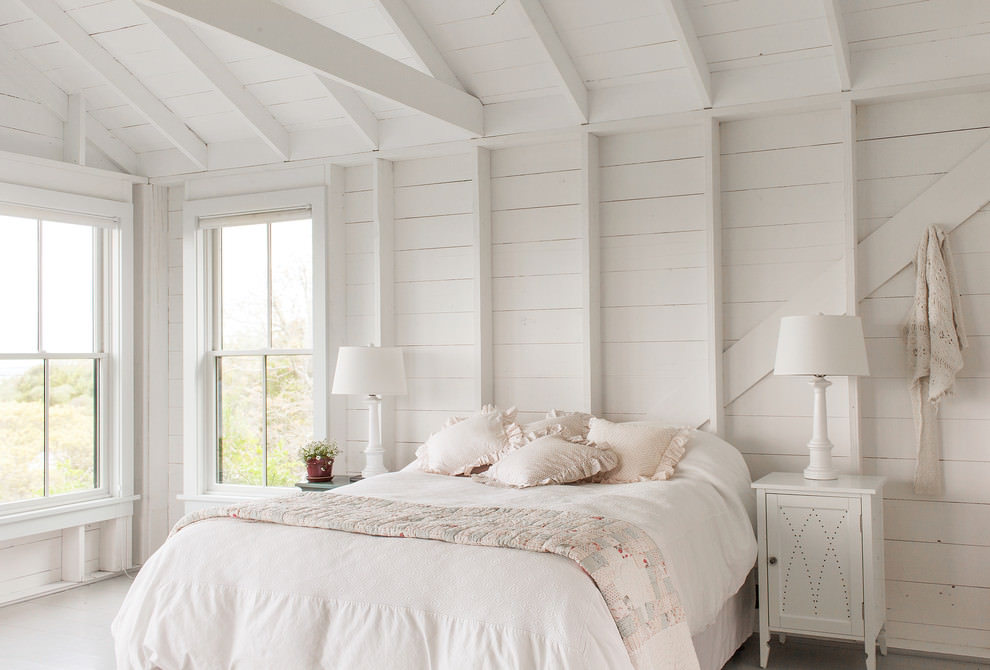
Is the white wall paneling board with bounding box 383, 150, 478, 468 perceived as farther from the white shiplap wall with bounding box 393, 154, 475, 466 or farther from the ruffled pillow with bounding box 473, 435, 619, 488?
the ruffled pillow with bounding box 473, 435, 619, 488

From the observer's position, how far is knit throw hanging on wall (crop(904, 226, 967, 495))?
3674 millimetres

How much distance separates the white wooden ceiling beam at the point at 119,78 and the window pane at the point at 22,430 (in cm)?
151

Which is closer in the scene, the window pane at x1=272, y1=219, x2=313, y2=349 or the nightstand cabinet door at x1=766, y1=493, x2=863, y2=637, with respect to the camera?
the nightstand cabinet door at x1=766, y1=493, x2=863, y2=637

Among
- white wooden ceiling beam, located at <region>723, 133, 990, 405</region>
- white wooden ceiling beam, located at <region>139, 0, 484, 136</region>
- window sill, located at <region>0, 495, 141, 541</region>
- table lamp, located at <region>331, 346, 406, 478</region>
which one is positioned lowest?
window sill, located at <region>0, 495, 141, 541</region>

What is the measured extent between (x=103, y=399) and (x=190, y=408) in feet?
1.68

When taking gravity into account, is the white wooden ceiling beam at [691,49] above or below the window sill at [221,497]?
above

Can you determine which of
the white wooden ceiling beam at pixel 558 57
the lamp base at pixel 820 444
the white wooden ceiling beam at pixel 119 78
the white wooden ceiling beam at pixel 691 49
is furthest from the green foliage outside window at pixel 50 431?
the lamp base at pixel 820 444

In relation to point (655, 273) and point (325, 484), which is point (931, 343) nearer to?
point (655, 273)

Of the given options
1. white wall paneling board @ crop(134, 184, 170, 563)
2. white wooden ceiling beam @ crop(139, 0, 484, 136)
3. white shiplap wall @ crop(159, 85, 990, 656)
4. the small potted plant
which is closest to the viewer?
white wooden ceiling beam @ crop(139, 0, 484, 136)

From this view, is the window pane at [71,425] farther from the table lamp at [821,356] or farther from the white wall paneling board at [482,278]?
the table lamp at [821,356]

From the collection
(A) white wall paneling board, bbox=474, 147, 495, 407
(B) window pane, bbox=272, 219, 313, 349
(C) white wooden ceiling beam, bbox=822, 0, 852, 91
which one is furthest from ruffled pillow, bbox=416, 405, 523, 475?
(C) white wooden ceiling beam, bbox=822, 0, 852, 91

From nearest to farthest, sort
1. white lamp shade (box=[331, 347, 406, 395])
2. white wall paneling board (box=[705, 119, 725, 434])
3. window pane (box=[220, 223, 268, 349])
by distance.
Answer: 1. white wall paneling board (box=[705, 119, 725, 434])
2. white lamp shade (box=[331, 347, 406, 395])
3. window pane (box=[220, 223, 268, 349])

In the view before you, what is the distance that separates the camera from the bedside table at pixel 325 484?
4.55 meters

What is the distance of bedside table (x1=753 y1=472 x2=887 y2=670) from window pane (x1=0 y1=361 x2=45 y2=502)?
3.88 m
